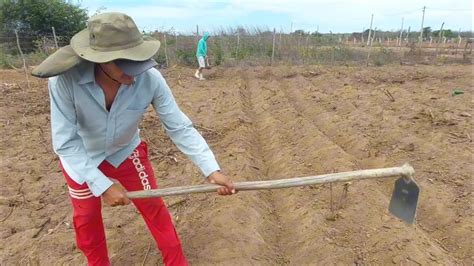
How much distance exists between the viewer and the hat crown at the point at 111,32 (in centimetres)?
201

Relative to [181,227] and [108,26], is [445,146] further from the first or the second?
[108,26]

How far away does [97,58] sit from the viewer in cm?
199

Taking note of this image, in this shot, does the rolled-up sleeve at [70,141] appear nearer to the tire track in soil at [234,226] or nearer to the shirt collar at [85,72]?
the shirt collar at [85,72]

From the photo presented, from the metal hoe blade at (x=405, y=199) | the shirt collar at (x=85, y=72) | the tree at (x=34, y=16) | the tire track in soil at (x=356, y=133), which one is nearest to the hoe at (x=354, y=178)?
the metal hoe blade at (x=405, y=199)

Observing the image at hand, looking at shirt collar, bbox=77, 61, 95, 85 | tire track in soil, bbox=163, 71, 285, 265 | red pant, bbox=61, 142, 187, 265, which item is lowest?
tire track in soil, bbox=163, 71, 285, 265

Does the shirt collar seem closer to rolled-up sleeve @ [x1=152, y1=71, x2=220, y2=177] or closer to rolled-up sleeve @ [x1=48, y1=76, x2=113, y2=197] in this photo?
rolled-up sleeve @ [x1=48, y1=76, x2=113, y2=197]

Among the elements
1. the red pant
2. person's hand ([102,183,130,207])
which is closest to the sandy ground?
the red pant

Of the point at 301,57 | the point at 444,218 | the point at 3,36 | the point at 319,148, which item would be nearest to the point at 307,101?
the point at 319,148

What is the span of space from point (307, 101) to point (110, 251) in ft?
21.8

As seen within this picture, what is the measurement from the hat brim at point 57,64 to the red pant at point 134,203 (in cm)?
71

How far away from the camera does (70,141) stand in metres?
2.26

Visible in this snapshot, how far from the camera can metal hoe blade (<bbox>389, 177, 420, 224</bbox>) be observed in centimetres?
242

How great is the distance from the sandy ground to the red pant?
55cm

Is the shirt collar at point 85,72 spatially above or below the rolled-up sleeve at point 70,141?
above
